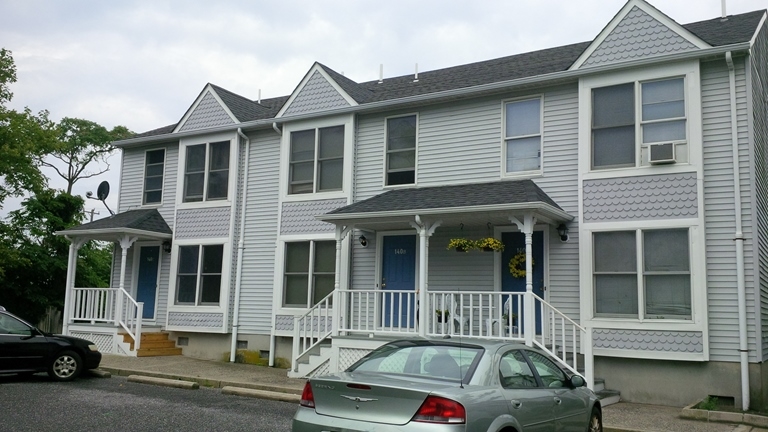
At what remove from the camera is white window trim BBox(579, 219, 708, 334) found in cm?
1123

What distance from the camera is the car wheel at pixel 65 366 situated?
12641 millimetres

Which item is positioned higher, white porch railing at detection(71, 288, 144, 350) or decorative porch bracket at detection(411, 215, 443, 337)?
decorative porch bracket at detection(411, 215, 443, 337)

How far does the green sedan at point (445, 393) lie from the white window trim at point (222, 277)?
10724mm

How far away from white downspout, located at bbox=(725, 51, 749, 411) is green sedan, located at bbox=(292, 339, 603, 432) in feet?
16.8

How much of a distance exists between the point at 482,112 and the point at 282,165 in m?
5.12

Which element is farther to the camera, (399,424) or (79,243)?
(79,243)

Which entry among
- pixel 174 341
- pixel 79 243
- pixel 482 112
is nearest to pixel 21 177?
pixel 79 243

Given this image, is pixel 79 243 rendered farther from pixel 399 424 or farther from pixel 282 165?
pixel 399 424

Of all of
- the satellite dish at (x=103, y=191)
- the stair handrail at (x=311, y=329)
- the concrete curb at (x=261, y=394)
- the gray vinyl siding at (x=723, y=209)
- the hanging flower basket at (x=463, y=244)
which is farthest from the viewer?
the satellite dish at (x=103, y=191)

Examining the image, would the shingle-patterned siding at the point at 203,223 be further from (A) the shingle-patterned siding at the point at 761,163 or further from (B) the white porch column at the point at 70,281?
(A) the shingle-patterned siding at the point at 761,163

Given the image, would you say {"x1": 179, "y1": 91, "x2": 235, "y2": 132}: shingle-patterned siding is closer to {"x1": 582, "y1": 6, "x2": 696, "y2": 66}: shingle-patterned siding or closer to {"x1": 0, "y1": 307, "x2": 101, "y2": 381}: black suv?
{"x1": 0, "y1": 307, "x2": 101, "y2": 381}: black suv

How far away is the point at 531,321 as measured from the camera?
1130 centimetres

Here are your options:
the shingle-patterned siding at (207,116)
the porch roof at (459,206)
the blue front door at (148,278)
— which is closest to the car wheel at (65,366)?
the blue front door at (148,278)

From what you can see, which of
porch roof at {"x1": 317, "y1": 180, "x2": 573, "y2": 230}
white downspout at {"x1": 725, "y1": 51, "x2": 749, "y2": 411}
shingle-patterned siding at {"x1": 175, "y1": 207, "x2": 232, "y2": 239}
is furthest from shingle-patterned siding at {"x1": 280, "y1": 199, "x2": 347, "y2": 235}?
white downspout at {"x1": 725, "y1": 51, "x2": 749, "y2": 411}
